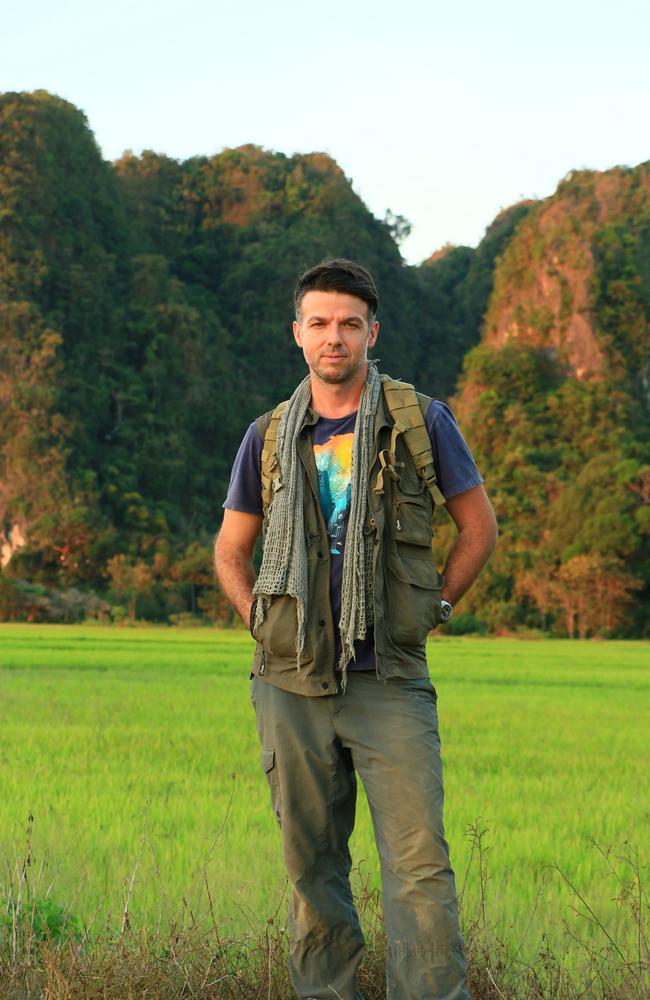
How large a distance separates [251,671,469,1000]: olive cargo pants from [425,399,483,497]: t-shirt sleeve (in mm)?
430

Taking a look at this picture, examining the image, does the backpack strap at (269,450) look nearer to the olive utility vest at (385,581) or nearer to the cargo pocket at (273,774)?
the olive utility vest at (385,581)

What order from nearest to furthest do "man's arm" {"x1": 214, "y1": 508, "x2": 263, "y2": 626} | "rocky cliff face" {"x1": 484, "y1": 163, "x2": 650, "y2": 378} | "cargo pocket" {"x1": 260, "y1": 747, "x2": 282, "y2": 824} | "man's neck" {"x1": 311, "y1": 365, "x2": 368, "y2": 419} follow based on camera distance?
"cargo pocket" {"x1": 260, "y1": 747, "x2": 282, "y2": 824} → "man's neck" {"x1": 311, "y1": 365, "x2": 368, "y2": 419} → "man's arm" {"x1": 214, "y1": 508, "x2": 263, "y2": 626} → "rocky cliff face" {"x1": 484, "y1": 163, "x2": 650, "y2": 378}

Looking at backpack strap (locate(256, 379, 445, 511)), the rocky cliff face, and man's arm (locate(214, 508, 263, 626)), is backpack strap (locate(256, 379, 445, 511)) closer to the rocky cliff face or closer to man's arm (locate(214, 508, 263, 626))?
man's arm (locate(214, 508, 263, 626))

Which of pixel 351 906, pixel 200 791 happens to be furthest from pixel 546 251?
pixel 351 906

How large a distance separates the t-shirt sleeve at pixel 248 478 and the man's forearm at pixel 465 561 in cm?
46

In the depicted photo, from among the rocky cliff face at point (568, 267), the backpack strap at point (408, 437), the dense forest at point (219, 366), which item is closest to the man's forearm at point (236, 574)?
the backpack strap at point (408, 437)

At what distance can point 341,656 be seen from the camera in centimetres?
279

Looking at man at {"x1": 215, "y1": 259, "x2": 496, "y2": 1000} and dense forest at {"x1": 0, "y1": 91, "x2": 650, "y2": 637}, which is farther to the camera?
dense forest at {"x1": 0, "y1": 91, "x2": 650, "y2": 637}

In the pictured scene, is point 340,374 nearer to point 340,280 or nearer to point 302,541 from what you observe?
point 340,280

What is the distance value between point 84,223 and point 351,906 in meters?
57.7

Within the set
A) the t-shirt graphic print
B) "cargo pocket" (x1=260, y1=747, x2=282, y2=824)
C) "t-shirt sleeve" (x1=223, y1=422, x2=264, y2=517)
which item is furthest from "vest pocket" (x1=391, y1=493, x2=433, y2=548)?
"cargo pocket" (x1=260, y1=747, x2=282, y2=824)

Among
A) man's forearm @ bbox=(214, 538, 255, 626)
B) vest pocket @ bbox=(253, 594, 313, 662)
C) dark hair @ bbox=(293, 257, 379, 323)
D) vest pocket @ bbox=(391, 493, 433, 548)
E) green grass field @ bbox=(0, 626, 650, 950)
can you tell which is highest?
dark hair @ bbox=(293, 257, 379, 323)

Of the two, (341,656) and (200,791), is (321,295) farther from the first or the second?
(200,791)

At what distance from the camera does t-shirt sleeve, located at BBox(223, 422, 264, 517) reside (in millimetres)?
3076
